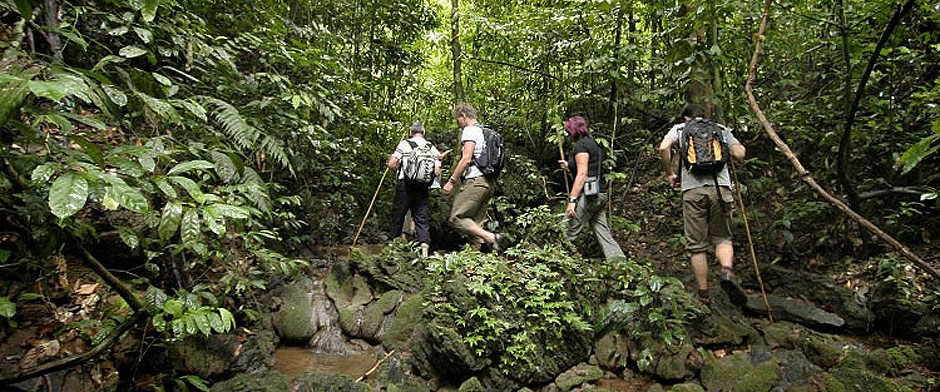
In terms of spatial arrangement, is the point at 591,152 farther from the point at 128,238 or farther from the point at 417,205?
the point at 128,238

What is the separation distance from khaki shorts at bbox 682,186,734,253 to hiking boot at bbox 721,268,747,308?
15.3 inches

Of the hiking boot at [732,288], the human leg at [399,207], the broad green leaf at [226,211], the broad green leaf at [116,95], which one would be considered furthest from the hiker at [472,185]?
the broad green leaf at [116,95]

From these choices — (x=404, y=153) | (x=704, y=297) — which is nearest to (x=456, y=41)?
(x=404, y=153)

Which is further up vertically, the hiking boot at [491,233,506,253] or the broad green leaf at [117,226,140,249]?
the broad green leaf at [117,226,140,249]

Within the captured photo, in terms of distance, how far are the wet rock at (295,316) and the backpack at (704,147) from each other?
4597 millimetres

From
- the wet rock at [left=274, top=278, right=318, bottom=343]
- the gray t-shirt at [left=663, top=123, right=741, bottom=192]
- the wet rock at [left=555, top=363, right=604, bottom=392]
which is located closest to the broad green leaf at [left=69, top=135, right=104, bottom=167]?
the wet rock at [left=274, top=278, right=318, bottom=343]

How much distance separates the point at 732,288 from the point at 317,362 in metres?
4.77

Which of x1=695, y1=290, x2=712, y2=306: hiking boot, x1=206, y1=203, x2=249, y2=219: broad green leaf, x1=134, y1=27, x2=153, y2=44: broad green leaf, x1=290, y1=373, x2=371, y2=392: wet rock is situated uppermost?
x1=134, y1=27, x2=153, y2=44: broad green leaf

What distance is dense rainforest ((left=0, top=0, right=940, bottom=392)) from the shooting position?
2.40m

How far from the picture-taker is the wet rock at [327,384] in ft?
11.9

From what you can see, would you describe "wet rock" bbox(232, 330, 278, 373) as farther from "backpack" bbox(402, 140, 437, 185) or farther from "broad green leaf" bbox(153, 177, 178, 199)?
"backpack" bbox(402, 140, 437, 185)

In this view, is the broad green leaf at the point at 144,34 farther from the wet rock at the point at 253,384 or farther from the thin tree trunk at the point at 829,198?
the thin tree trunk at the point at 829,198

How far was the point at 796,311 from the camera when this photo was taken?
4.80m

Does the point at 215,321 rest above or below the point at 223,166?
below
